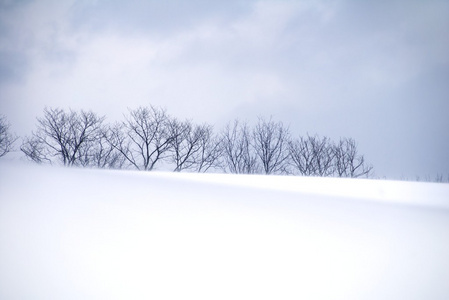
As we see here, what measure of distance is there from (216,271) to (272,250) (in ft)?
0.28

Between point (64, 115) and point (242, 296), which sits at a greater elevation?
point (64, 115)

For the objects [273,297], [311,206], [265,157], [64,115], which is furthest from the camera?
[265,157]

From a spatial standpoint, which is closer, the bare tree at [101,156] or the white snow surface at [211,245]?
the white snow surface at [211,245]

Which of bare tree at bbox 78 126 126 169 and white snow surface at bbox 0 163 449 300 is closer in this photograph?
white snow surface at bbox 0 163 449 300

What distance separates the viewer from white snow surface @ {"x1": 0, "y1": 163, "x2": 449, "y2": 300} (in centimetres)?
33

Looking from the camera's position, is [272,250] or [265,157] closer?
[272,250]

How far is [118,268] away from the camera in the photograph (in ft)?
1.10

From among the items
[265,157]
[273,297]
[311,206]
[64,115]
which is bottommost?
[273,297]

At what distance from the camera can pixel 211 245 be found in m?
0.37

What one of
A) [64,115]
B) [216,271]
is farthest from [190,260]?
[64,115]

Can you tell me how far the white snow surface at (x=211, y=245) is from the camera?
330 mm

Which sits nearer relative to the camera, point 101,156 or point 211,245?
point 211,245

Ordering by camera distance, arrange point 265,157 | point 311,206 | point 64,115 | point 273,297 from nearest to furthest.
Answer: point 273,297
point 311,206
point 64,115
point 265,157

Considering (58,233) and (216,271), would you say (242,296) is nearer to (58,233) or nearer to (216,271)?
(216,271)
